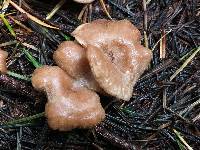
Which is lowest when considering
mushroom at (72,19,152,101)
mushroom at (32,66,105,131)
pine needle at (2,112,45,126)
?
pine needle at (2,112,45,126)

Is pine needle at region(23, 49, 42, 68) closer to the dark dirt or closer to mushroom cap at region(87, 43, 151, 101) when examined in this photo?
the dark dirt

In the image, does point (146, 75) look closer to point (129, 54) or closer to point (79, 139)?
point (129, 54)

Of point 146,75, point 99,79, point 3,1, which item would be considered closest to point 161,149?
point 146,75

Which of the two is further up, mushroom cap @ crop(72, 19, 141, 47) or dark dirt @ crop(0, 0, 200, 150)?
mushroom cap @ crop(72, 19, 141, 47)

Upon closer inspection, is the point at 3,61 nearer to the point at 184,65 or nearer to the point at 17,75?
the point at 17,75

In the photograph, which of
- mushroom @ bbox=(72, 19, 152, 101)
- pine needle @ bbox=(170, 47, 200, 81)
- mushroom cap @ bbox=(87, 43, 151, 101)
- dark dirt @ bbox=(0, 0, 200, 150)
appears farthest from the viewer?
pine needle @ bbox=(170, 47, 200, 81)

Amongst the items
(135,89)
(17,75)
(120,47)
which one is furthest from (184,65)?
(17,75)

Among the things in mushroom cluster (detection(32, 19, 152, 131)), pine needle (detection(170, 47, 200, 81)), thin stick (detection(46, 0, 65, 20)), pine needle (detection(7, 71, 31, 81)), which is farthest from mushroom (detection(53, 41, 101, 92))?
pine needle (detection(170, 47, 200, 81))

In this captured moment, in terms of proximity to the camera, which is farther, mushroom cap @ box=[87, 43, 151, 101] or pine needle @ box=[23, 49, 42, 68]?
pine needle @ box=[23, 49, 42, 68]

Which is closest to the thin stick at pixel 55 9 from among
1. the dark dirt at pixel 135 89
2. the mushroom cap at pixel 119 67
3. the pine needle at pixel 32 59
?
the dark dirt at pixel 135 89
